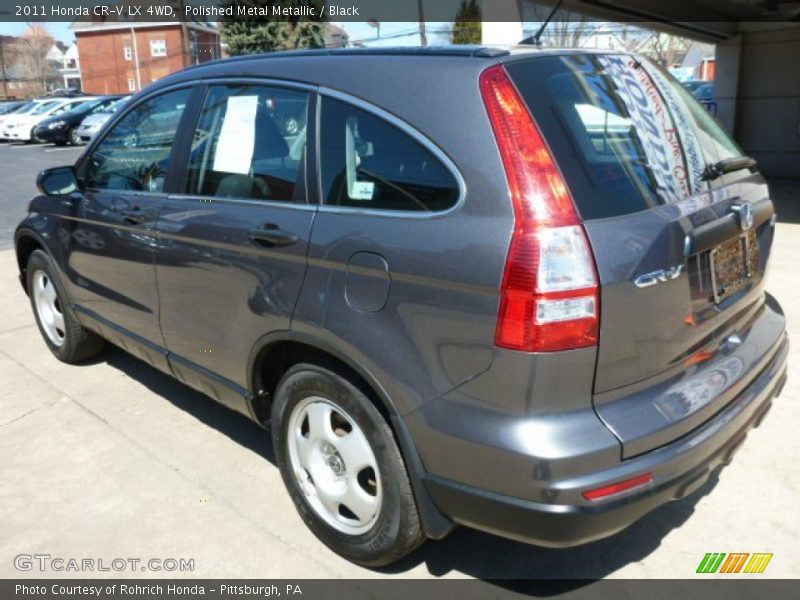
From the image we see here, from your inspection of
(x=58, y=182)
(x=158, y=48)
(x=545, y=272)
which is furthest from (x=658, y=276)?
(x=158, y=48)

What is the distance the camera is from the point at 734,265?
8.36 feet

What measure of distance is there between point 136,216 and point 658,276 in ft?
8.13

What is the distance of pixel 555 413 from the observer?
6.58ft

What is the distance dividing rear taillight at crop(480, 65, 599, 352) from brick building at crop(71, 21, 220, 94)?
56.7m

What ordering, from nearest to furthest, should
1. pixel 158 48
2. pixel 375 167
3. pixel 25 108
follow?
pixel 375 167 → pixel 25 108 → pixel 158 48

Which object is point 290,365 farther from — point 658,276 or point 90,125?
point 90,125

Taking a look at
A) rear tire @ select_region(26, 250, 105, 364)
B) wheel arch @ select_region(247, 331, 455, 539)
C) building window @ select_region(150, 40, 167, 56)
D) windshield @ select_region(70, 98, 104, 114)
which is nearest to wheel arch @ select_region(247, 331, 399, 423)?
wheel arch @ select_region(247, 331, 455, 539)

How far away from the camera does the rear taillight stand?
1964 mm

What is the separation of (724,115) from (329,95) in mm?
14145

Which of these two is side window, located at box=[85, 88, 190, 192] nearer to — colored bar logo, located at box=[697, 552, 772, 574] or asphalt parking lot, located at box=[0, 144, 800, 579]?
asphalt parking lot, located at box=[0, 144, 800, 579]

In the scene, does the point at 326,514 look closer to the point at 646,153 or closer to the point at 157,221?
the point at 157,221

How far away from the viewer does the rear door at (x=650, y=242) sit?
2051mm

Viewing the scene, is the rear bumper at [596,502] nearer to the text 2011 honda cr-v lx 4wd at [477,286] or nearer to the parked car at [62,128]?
the text 2011 honda cr-v lx 4wd at [477,286]

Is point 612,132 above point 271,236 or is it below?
above
